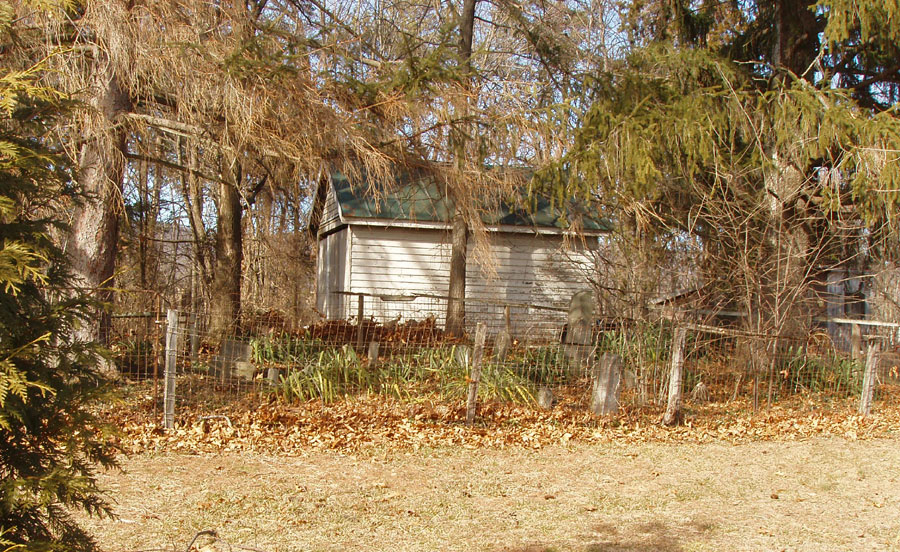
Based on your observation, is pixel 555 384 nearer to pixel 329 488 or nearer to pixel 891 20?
pixel 329 488

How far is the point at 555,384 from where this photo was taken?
34.0 feet

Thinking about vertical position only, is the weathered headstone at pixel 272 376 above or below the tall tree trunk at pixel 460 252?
below

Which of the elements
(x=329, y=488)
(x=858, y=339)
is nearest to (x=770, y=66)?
(x=858, y=339)

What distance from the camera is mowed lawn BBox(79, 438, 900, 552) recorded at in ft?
17.6

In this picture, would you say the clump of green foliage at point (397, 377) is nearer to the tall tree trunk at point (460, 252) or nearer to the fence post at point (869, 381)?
the tall tree trunk at point (460, 252)

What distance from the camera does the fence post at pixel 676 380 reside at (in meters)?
9.48

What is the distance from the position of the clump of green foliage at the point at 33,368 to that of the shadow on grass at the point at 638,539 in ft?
9.71

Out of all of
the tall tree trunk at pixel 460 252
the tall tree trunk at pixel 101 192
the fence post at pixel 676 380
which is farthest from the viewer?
the tall tree trunk at pixel 460 252

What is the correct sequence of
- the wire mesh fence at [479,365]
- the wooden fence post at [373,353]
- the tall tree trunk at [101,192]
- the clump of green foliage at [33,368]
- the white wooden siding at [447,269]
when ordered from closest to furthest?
the clump of green foliage at [33,368], the tall tree trunk at [101,192], the wire mesh fence at [479,365], the wooden fence post at [373,353], the white wooden siding at [447,269]

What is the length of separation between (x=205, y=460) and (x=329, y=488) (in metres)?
1.56

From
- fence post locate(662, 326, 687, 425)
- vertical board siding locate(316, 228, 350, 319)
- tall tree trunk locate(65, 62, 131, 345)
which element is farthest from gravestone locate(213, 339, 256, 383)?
vertical board siding locate(316, 228, 350, 319)

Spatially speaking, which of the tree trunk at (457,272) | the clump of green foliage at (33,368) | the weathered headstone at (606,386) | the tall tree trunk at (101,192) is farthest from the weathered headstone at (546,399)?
the clump of green foliage at (33,368)

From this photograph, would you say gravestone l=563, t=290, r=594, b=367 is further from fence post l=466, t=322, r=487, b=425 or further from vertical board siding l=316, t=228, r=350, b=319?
vertical board siding l=316, t=228, r=350, b=319

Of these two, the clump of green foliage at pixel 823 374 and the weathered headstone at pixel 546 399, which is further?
the clump of green foliage at pixel 823 374
